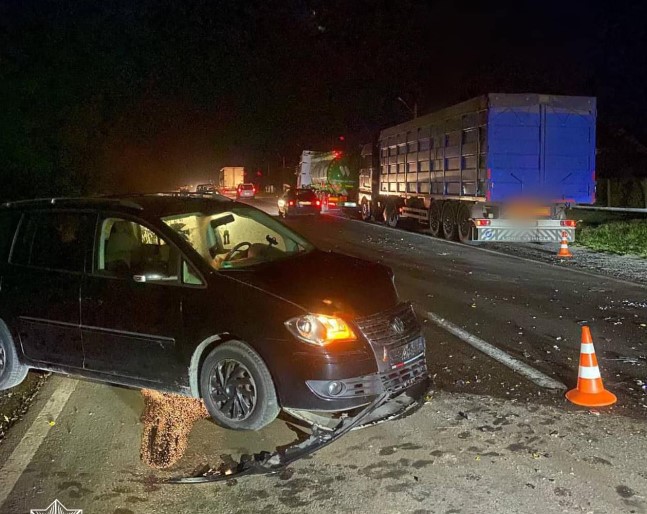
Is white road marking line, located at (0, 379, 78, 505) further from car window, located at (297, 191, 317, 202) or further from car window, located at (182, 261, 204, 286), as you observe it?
car window, located at (297, 191, 317, 202)

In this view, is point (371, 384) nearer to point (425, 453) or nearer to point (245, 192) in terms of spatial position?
point (425, 453)

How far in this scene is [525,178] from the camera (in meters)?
17.9

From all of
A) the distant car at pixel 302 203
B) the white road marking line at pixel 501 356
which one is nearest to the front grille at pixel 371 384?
the white road marking line at pixel 501 356

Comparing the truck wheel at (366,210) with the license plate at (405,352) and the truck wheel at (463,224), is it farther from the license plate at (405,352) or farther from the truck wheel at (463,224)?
the license plate at (405,352)

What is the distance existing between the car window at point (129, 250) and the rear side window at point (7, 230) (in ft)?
3.56

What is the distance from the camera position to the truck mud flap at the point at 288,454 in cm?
463

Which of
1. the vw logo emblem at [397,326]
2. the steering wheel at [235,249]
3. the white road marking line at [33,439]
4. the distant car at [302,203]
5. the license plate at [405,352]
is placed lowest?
the white road marking line at [33,439]

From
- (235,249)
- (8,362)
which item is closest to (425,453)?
(235,249)

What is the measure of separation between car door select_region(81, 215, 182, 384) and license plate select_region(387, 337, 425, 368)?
1.57 metres

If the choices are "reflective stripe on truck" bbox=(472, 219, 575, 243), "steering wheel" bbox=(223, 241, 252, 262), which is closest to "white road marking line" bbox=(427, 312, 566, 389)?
"steering wheel" bbox=(223, 241, 252, 262)

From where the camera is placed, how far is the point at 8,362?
20.8 ft

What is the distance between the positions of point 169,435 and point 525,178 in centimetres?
1437

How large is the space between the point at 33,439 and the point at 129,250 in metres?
1.61

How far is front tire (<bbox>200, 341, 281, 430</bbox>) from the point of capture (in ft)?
16.9
